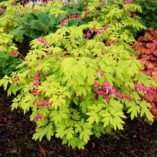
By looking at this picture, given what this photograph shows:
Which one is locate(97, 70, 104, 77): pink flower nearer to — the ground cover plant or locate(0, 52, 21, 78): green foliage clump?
the ground cover plant

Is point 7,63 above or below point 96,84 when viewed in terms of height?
below

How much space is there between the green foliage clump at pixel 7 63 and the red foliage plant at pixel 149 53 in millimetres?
2334

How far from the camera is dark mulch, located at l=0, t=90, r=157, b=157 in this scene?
4504 millimetres

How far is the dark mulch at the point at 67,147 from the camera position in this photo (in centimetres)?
450

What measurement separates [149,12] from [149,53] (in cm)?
128

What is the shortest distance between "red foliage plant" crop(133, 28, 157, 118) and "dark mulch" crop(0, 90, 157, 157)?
1.57ft

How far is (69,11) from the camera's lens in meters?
7.04

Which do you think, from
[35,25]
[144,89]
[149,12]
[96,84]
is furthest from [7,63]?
[149,12]

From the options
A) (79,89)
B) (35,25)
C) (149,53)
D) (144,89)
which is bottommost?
(149,53)

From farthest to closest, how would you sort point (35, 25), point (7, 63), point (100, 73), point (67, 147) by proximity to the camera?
point (35, 25)
point (7, 63)
point (67, 147)
point (100, 73)

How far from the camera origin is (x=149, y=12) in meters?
7.39

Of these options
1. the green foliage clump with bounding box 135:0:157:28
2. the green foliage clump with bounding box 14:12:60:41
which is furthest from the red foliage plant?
the green foliage clump with bounding box 14:12:60:41

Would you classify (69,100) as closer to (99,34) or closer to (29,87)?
(29,87)

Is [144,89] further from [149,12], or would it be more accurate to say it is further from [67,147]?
[149,12]
